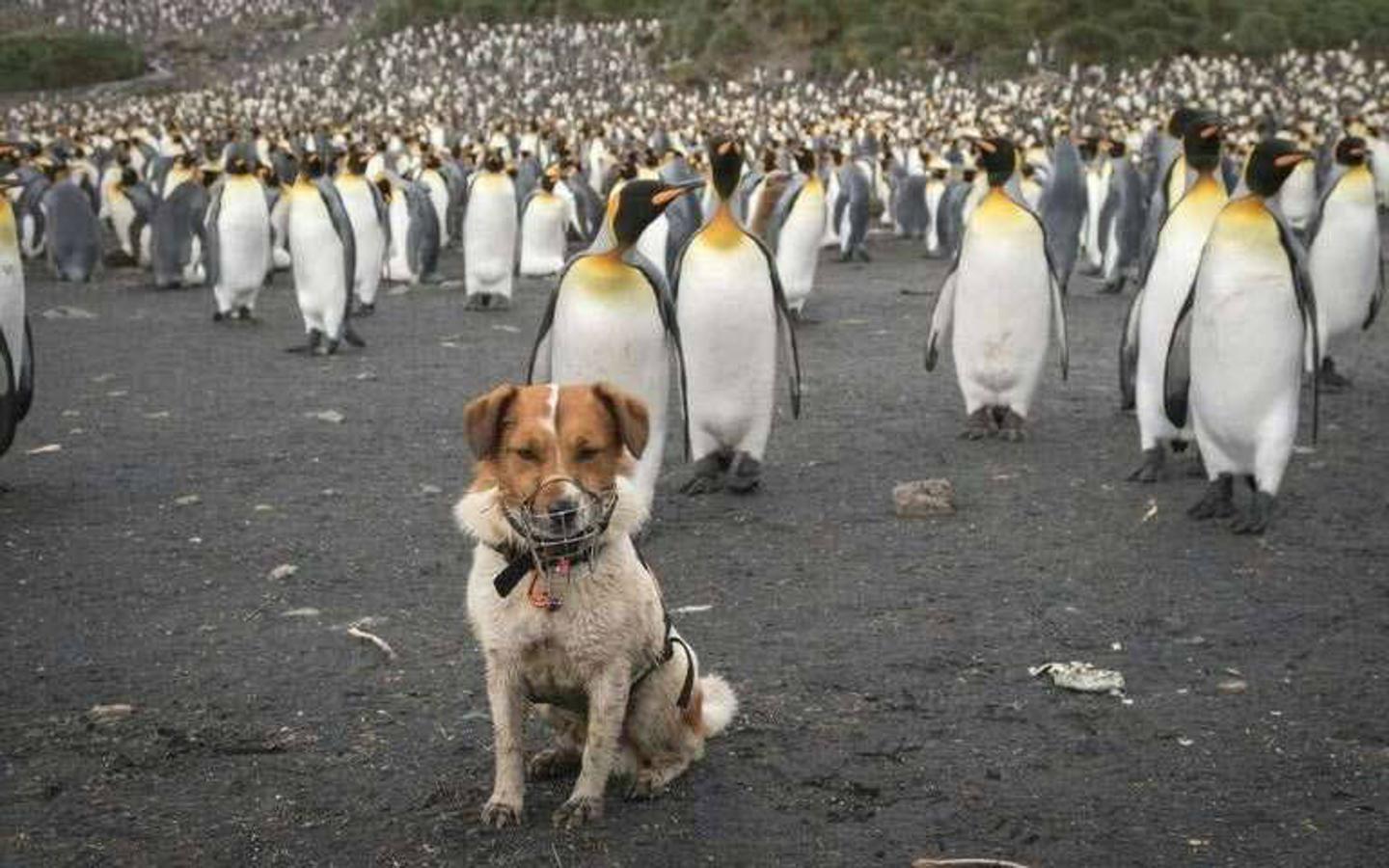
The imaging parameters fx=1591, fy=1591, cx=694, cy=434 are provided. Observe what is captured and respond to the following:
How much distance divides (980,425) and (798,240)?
16.6 ft

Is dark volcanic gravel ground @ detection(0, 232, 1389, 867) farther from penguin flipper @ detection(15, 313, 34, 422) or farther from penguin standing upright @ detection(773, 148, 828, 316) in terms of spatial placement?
penguin standing upright @ detection(773, 148, 828, 316)

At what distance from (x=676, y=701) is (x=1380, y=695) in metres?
2.14

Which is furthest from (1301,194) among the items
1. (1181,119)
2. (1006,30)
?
(1006,30)

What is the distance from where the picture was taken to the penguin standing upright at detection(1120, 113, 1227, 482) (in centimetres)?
700

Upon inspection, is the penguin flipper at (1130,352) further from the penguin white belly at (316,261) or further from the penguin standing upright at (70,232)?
the penguin standing upright at (70,232)

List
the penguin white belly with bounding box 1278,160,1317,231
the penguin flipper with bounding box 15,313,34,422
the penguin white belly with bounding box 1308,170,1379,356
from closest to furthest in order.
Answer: the penguin flipper with bounding box 15,313,34,422, the penguin white belly with bounding box 1308,170,1379,356, the penguin white belly with bounding box 1278,160,1317,231

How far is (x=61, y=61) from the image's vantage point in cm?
5084

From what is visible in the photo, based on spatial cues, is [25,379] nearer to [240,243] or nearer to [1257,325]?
[240,243]

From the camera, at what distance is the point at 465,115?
40.9 metres

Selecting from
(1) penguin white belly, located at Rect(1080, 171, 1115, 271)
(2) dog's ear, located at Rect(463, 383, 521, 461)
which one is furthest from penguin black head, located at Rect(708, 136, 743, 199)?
(1) penguin white belly, located at Rect(1080, 171, 1115, 271)

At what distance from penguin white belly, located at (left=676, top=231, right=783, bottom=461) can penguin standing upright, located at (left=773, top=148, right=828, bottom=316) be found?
19.1 ft

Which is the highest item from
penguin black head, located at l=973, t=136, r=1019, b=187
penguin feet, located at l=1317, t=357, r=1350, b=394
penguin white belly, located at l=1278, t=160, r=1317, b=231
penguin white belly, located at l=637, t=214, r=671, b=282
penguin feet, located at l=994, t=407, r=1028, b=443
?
penguin black head, located at l=973, t=136, r=1019, b=187

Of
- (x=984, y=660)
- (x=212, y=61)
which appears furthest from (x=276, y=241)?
(x=212, y=61)

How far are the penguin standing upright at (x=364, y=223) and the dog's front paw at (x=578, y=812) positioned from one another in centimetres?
1011
